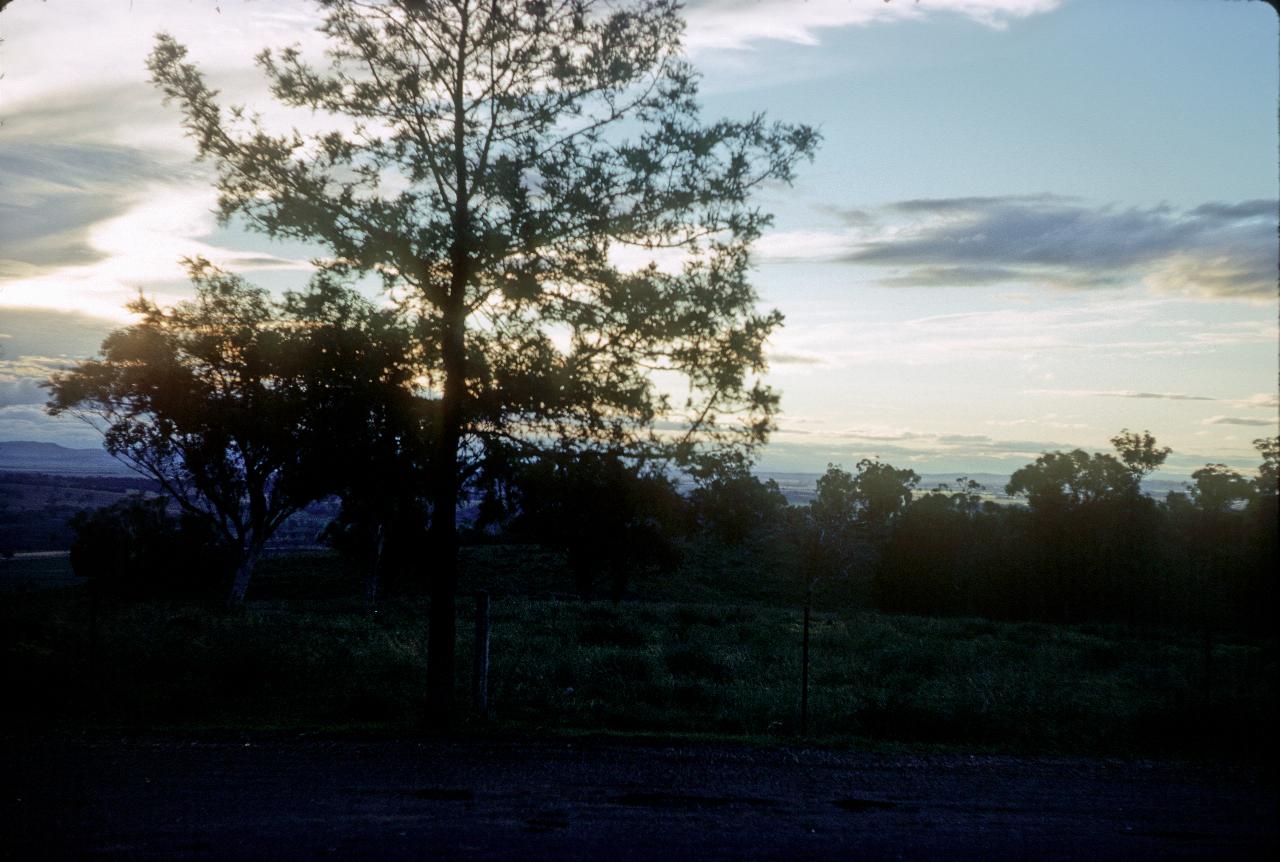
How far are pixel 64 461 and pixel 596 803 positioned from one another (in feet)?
234

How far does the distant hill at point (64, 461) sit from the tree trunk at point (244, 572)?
5007 millimetres

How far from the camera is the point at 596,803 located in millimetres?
6973

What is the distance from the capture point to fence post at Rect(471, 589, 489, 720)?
10.4 meters

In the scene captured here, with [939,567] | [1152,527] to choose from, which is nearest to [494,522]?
[939,567]

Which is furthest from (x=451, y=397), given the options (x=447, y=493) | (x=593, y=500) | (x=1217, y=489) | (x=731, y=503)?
(x=1217, y=489)

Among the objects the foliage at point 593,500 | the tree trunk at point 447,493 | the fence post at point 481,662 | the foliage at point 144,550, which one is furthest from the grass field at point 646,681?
the foliage at point 144,550

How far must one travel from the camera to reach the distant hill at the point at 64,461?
32438 mm

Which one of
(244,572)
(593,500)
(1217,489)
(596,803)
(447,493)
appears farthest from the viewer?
(1217,489)

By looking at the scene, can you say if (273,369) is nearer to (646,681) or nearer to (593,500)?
(593,500)

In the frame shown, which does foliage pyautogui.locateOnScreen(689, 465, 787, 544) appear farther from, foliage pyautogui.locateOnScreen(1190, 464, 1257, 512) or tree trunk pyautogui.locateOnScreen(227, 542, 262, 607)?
foliage pyautogui.locateOnScreen(1190, 464, 1257, 512)

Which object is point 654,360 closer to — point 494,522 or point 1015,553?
point 494,522

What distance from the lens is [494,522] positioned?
1109 cm

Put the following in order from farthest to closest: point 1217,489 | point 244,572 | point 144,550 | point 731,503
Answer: point 1217,489, point 144,550, point 244,572, point 731,503

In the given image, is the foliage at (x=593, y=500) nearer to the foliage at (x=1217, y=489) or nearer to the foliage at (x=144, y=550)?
the foliage at (x=144, y=550)
